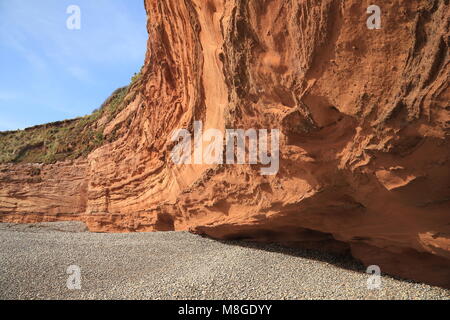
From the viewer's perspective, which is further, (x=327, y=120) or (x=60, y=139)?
(x=60, y=139)

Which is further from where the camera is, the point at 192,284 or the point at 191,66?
the point at 191,66

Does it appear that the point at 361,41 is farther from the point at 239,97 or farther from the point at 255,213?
the point at 255,213

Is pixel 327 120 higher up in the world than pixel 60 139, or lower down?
lower down

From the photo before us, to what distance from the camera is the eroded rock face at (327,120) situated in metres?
3.48

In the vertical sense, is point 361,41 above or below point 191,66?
below

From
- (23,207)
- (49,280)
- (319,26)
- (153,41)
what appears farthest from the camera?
(23,207)

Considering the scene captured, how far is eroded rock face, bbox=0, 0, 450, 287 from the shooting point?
348 centimetres

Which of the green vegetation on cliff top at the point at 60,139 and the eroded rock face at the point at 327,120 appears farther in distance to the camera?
the green vegetation on cliff top at the point at 60,139

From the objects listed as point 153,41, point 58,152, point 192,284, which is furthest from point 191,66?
point 58,152

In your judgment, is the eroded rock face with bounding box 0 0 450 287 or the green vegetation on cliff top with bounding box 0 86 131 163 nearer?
the eroded rock face with bounding box 0 0 450 287

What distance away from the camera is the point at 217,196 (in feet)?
21.1

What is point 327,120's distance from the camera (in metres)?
4.32

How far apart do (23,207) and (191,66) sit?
32.6 feet

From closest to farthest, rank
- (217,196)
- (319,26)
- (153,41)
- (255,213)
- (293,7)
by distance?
(319,26), (293,7), (255,213), (217,196), (153,41)
